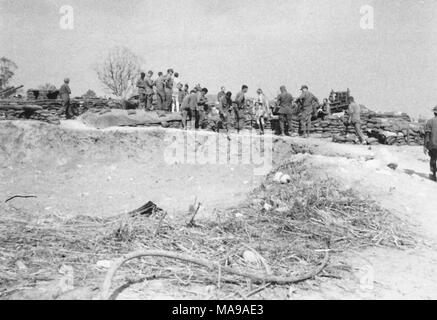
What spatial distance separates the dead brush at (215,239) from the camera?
145 inches

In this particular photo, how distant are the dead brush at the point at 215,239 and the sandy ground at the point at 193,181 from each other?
0.28 m

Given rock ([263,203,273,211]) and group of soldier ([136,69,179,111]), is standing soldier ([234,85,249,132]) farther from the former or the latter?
rock ([263,203,273,211])

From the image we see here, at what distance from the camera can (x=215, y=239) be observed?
4637 mm

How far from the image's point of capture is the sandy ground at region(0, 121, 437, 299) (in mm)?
3926

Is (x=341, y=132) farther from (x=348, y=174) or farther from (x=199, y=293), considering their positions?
(x=199, y=293)

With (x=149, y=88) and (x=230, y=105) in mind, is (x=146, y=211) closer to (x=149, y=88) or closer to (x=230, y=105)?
(x=230, y=105)

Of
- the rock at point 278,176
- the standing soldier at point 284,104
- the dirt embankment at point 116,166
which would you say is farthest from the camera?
the standing soldier at point 284,104

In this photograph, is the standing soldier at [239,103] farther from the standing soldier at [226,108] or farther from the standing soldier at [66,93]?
the standing soldier at [66,93]

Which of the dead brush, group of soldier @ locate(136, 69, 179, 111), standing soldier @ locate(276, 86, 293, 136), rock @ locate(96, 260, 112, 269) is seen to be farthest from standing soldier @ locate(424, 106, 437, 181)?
group of soldier @ locate(136, 69, 179, 111)

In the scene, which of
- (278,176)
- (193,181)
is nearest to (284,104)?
(193,181)

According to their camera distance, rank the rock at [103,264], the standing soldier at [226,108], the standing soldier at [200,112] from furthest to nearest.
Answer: the standing soldier at [226,108] → the standing soldier at [200,112] → the rock at [103,264]

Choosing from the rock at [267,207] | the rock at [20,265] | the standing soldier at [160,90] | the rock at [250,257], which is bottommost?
the rock at [250,257]

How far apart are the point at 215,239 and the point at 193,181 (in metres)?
5.19

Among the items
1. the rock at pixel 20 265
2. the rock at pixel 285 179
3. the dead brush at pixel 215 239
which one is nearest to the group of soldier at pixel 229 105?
the rock at pixel 285 179
